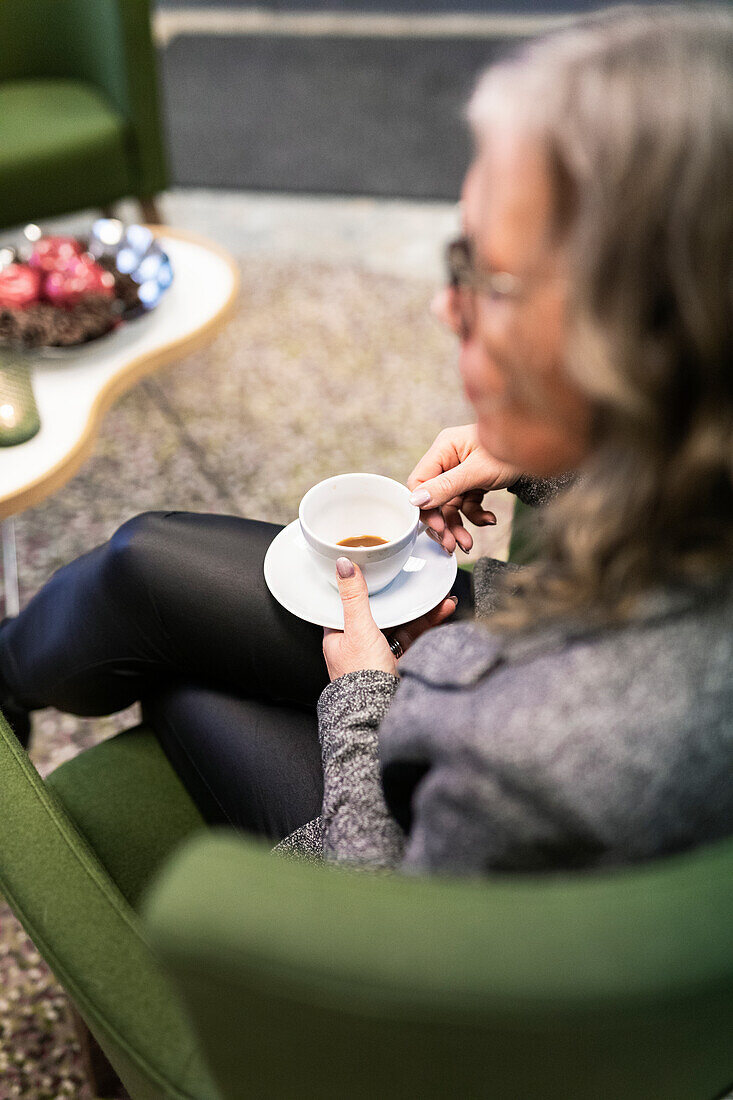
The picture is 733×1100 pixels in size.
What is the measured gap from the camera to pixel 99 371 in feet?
5.01

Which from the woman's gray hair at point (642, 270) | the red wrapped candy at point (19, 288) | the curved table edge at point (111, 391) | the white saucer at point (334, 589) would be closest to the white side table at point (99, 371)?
the curved table edge at point (111, 391)

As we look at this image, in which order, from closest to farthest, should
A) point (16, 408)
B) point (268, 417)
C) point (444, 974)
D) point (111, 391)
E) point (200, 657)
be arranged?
Answer: point (444, 974) → point (200, 657) → point (16, 408) → point (111, 391) → point (268, 417)

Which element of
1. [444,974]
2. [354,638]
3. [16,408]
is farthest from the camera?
[16,408]

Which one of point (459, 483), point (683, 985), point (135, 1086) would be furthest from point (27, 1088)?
point (683, 985)

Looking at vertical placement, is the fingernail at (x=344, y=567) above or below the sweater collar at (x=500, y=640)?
below

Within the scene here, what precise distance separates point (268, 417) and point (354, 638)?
4.62 feet

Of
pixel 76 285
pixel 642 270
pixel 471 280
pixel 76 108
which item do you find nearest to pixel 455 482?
pixel 471 280

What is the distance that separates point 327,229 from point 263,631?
86.6 inches

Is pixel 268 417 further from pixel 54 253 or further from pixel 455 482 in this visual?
pixel 455 482

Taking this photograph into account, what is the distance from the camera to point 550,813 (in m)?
0.52

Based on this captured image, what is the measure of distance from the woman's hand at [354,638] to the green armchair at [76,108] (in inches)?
72.4

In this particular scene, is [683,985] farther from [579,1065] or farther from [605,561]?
[605,561]

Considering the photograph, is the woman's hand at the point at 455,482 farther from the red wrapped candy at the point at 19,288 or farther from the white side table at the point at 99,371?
the red wrapped candy at the point at 19,288

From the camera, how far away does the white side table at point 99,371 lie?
1.33 m
